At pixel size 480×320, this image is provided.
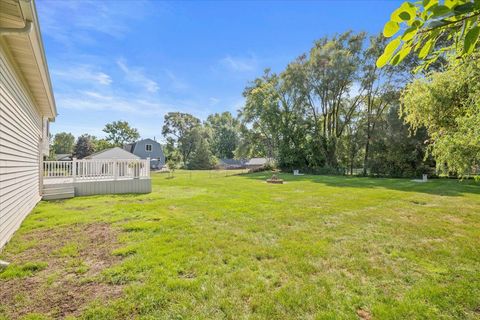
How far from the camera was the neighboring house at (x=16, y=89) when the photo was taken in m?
3.09

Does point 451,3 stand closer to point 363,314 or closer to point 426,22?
point 426,22

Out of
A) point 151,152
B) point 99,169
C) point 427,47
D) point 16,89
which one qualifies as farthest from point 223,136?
point 427,47

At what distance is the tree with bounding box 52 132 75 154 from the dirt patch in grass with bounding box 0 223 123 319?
212 ft

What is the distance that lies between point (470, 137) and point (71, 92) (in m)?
19.5

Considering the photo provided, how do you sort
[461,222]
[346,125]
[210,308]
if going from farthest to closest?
[346,125], [461,222], [210,308]

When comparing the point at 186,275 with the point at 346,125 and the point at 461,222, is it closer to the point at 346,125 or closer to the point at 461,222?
the point at 461,222

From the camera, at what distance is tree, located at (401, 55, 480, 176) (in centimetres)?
451

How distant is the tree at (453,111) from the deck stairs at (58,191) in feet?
36.2

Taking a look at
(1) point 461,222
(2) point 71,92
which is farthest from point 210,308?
(2) point 71,92

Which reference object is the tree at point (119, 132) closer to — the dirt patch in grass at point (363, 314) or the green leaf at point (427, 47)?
the dirt patch in grass at point (363, 314)

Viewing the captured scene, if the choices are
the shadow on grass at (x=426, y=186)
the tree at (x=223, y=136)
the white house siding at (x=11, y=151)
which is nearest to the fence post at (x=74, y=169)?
the white house siding at (x=11, y=151)

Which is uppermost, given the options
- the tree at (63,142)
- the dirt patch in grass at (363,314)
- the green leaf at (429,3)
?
the tree at (63,142)

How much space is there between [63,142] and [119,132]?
17.8 meters

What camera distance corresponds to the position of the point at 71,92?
1564 cm
